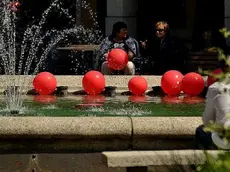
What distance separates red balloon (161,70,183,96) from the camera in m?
9.43

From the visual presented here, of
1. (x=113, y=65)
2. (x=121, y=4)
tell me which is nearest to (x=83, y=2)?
(x=121, y=4)

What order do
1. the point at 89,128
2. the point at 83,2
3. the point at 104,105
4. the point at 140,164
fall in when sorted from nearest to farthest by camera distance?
1. the point at 140,164
2. the point at 89,128
3. the point at 104,105
4. the point at 83,2

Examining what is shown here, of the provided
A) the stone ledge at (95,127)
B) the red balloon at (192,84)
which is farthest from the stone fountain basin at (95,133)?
the red balloon at (192,84)

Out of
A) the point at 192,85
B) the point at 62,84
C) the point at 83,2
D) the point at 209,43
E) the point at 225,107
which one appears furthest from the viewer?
the point at 83,2

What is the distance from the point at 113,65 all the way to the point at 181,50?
222cm

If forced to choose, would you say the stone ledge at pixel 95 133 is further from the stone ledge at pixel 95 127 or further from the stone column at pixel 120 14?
the stone column at pixel 120 14

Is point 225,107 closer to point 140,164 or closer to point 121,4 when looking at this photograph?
point 140,164

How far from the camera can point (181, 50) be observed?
1270cm

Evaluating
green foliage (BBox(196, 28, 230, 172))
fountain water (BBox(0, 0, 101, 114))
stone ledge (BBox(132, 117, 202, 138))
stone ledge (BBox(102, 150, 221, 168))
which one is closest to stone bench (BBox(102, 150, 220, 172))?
stone ledge (BBox(102, 150, 221, 168))

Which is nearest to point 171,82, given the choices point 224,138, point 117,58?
point 117,58

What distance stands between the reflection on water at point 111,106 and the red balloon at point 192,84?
3.8 inches

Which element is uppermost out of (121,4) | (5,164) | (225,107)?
(121,4)

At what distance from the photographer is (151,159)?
15.9 feet

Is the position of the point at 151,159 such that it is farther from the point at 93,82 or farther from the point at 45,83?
the point at 45,83
